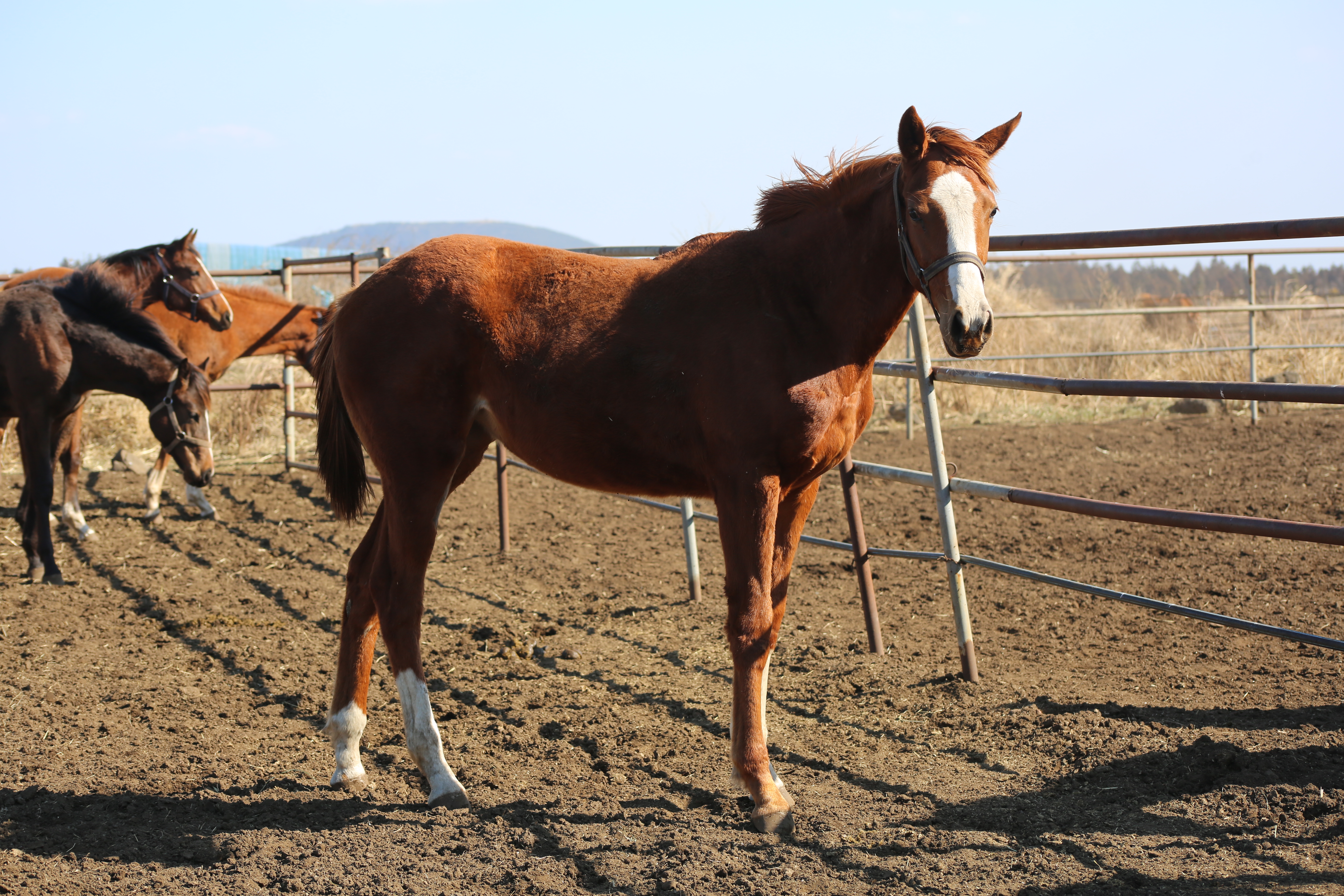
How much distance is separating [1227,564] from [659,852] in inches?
164

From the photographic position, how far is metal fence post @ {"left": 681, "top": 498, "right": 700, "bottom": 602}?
512cm

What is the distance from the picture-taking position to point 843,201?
2846 millimetres

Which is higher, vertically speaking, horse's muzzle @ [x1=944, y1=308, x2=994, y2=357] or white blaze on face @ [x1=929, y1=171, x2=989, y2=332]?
white blaze on face @ [x1=929, y1=171, x2=989, y2=332]

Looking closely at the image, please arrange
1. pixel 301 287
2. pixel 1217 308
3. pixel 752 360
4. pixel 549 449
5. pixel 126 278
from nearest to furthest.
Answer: pixel 752 360, pixel 549 449, pixel 126 278, pixel 1217 308, pixel 301 287

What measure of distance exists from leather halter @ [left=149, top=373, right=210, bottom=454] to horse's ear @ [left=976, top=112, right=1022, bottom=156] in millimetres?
6026

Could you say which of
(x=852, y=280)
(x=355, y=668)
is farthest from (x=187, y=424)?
(x=852, y=280)

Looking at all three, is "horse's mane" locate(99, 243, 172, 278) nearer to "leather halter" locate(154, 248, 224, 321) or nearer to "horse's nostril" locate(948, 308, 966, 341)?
"leather halter" locate(154, 248, 224, 321)

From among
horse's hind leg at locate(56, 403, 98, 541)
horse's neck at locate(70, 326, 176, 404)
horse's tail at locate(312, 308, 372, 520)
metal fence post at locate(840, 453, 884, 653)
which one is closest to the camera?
horse's tail at locate(312, 308, 372, 520)

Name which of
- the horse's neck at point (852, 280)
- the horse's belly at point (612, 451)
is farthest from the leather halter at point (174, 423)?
the horse's neck at point (852, 280)

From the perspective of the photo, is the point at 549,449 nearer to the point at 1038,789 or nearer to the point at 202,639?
the point at 1038,789

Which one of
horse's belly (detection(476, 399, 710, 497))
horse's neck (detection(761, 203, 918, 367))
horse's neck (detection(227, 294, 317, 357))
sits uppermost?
horse's neck (detection(227, 294, 317, 357))

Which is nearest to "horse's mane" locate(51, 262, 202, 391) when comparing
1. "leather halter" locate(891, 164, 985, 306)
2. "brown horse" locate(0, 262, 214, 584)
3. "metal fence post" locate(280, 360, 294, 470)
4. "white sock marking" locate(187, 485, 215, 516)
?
"brown horse" locate(0, 262, 214, 584)

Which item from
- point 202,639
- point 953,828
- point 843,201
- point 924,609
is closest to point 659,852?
point 953,828

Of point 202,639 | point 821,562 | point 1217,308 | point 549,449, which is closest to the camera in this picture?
point 549,449
